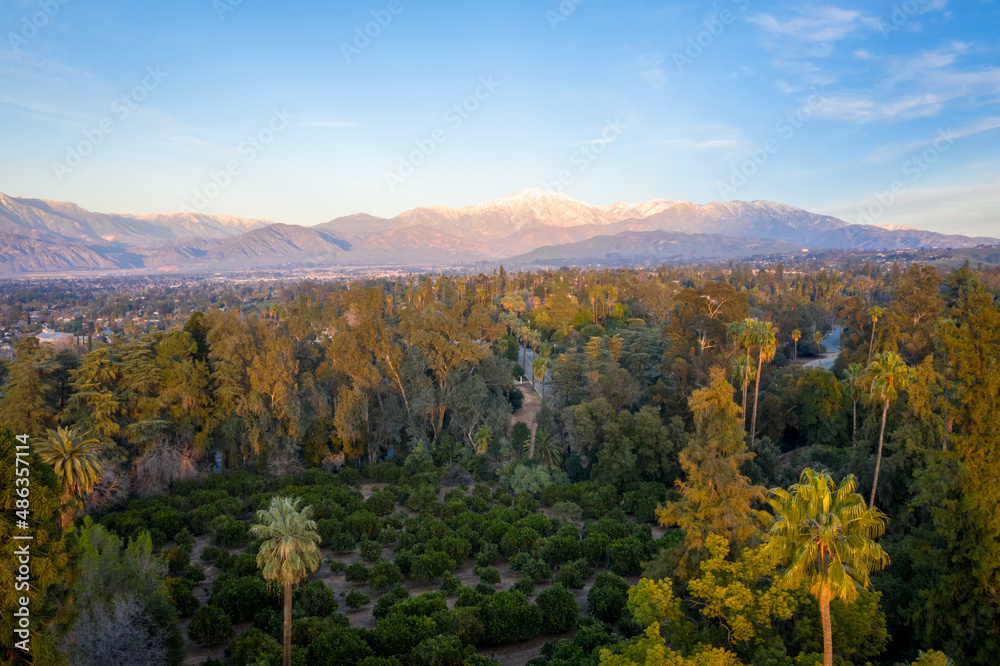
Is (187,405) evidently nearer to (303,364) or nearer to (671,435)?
(303,364)

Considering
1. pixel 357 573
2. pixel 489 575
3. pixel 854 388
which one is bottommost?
pixel 357 573

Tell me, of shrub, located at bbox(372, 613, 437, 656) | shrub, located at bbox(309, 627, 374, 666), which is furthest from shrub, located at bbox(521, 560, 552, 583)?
shrub, located at bbox(309, 627, 374, 666)

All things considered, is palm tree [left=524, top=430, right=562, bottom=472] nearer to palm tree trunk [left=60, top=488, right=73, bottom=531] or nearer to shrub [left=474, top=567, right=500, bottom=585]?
shrub [left=474, top=567, right=500, bottom=585]

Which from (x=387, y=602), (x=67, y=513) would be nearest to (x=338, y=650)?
(x=387, y=602)

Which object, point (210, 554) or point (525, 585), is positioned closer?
point (525, 585)

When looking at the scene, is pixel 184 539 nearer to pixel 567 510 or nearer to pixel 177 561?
pixel 177 561

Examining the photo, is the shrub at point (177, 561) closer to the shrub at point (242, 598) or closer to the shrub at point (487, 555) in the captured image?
the shrub at point (242, 598)

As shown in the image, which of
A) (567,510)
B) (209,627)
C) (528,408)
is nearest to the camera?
(209,627)
